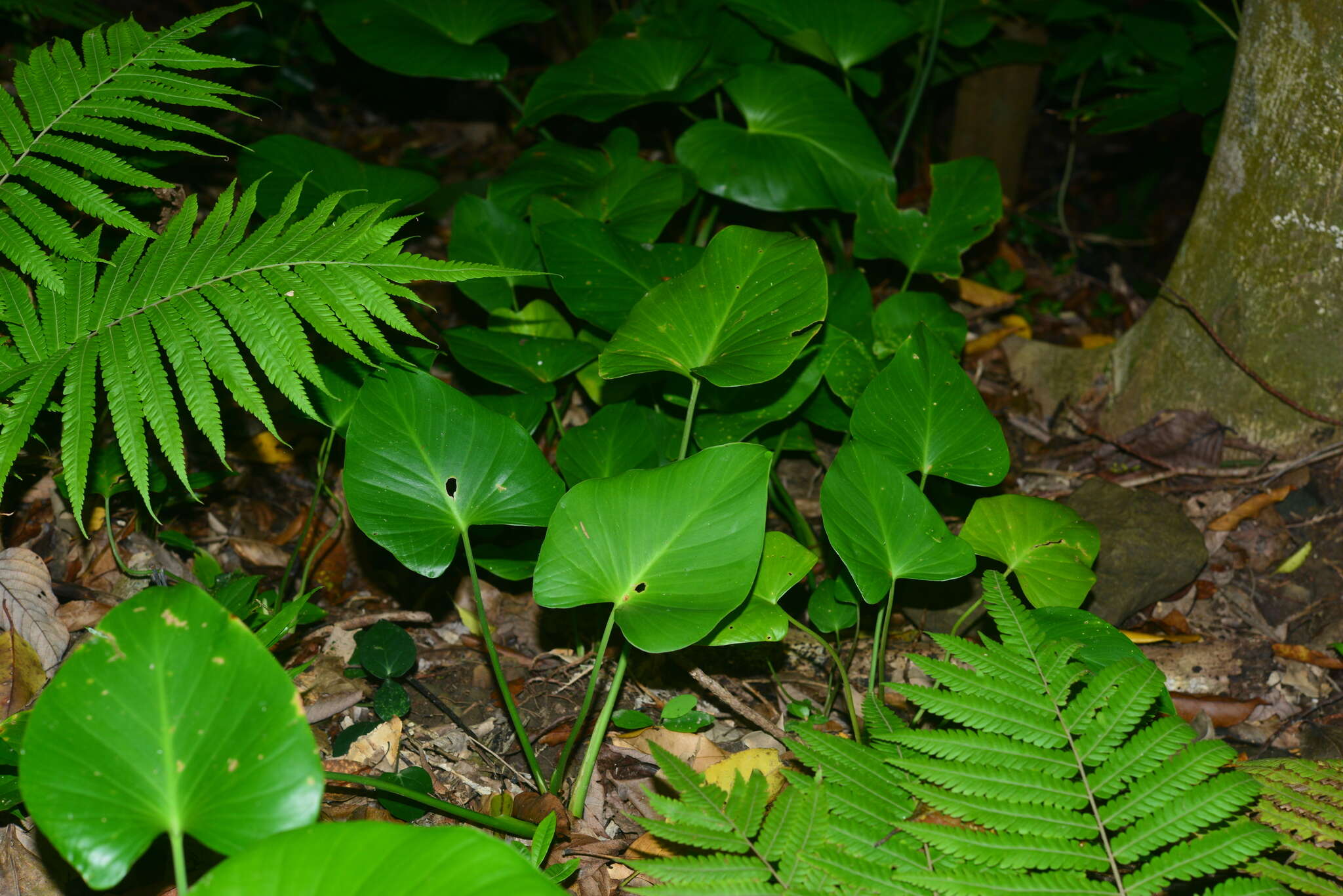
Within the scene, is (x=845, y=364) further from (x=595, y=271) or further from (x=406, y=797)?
(x=406, y=797)

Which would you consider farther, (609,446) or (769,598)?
(609,446)

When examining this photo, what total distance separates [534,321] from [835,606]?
110 centimetres

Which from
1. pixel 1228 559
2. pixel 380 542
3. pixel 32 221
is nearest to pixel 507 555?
pixel 380 542

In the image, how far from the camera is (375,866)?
41.7 inches

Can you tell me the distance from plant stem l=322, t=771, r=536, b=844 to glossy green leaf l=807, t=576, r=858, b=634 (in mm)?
707

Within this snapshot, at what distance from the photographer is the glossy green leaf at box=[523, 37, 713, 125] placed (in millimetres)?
2703

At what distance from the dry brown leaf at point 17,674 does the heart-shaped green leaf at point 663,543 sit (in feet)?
3.27

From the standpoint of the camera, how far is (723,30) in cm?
304

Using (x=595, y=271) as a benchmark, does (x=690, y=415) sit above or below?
below

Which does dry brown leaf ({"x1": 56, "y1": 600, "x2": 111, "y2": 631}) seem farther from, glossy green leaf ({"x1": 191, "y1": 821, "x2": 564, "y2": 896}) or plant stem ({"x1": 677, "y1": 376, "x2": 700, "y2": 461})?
plant stem ({"x1": 677, "y1": 376, "x2": 700, "y2": 461})

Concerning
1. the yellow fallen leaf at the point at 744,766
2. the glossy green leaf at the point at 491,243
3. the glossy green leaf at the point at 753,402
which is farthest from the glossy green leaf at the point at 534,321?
the yellow fallen leaf at the point at 744,766

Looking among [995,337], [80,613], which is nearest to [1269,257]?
[995,337]

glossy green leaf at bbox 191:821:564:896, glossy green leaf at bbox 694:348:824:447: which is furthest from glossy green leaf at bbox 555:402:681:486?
glossy green leaf at bbox 191:821:564:896

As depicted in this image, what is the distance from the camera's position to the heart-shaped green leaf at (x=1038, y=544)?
1.89 meters
